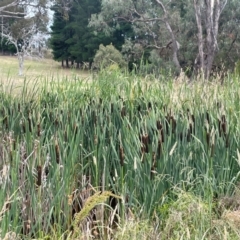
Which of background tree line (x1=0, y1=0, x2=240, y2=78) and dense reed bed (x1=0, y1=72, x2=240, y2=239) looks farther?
background tree line (x1=0, y1=0, x2=240, y2=78)

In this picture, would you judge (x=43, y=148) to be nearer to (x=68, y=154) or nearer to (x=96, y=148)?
(x=68, y=154)

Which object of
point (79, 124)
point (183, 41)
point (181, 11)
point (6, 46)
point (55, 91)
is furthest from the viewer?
point (6, 46)

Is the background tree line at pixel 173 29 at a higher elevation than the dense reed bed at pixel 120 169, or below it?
higher

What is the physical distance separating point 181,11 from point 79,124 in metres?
18.7

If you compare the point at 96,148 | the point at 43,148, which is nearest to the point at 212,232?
the point at 96,148

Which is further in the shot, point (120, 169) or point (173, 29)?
point (173, 29)

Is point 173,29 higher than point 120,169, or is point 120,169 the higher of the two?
point 173,29

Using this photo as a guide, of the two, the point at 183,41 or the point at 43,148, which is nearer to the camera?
the point at 43,148

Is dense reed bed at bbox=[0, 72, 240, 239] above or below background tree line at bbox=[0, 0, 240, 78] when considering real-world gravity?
below

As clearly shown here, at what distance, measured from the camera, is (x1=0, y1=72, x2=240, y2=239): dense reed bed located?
1897mm

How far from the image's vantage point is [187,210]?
6.75 ft

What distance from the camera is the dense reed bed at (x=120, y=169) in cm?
190

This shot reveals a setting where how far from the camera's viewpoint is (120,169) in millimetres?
2191

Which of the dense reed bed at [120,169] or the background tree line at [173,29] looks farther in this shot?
the background tree line at [173,29]
